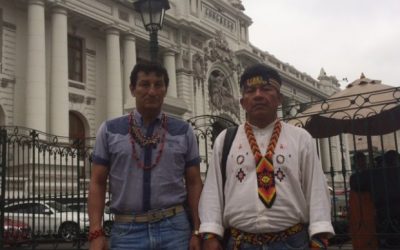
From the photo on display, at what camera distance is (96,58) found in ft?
88.4

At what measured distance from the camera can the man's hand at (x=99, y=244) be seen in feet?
10.5

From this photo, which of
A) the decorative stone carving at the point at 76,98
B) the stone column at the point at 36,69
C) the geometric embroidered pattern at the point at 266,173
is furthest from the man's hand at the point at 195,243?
the decorative stone carving at the point at 76,98

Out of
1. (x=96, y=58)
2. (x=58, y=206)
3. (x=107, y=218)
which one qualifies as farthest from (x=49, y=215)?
(x=96, y=58)

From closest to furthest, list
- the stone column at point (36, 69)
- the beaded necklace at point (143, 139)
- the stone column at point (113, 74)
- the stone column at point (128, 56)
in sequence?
1. the beaded necklace at point (143, 139)
2. the stone column at point (36, 69)
3. the stone column at point (113, 74)
4. the stone column at point (128, 56)

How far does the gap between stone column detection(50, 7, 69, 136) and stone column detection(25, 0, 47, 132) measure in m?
0.53

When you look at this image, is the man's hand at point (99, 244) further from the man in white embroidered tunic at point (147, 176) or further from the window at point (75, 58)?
the window at point (75, 58)

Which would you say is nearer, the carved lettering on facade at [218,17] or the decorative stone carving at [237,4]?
the carved lettering on facade at [218,17]

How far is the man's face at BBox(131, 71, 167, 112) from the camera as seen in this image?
346 cm

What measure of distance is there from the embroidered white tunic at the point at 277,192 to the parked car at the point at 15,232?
6.74 meters

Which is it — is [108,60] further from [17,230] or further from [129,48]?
[17,230]

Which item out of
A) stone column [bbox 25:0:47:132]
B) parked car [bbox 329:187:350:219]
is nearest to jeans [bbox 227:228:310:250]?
parked car [bbox 329:187:350:219]

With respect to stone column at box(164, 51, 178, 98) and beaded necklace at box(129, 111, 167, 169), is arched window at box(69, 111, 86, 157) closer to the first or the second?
stone column at box(164, 51, 178, 98)

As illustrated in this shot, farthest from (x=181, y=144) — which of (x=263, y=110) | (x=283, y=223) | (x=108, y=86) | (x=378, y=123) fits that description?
(x=108, y=86)

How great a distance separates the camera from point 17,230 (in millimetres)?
9703
